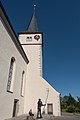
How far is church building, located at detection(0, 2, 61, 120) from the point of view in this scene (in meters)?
9.88

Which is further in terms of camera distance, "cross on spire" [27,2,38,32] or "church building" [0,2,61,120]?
"cross on spire" [27,2,38,32]

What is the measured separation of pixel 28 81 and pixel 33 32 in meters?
8.54

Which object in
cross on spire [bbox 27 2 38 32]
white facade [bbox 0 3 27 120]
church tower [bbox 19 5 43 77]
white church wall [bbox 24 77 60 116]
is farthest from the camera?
cross on spire [bbox 27 2 38 32]

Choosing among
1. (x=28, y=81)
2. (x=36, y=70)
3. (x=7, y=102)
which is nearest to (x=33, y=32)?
(x=36, y=70)

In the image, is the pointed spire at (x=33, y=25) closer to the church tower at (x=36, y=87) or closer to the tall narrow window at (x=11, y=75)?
the church tower at (x=36, y=87)

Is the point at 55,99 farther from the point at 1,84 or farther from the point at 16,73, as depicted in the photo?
the point at 1,84

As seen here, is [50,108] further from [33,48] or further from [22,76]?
[33,48]

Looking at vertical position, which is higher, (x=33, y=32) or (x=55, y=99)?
(x=33, y=32)

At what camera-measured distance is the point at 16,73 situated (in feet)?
42.4

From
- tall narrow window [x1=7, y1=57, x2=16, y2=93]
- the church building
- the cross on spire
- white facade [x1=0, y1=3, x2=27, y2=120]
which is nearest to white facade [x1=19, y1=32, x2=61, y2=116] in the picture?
the church building

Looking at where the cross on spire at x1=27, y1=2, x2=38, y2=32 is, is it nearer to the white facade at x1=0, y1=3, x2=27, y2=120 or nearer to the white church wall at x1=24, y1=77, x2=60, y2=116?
the white church wall at x1=24, y1=77, x2=60, y2=116

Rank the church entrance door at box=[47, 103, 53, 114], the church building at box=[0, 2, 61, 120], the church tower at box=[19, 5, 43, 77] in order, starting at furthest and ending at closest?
the church tower at box=[19, 5, 43, 77] → the church entrance door at box=[47, 103, 53, 114] → the church building at box=[0, 2, 61, 120]

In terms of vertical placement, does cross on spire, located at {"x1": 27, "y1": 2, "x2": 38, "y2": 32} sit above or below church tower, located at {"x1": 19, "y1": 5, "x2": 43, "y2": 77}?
above

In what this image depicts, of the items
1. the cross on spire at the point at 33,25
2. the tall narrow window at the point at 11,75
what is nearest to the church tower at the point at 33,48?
the cross on spire at the point at 33,25
